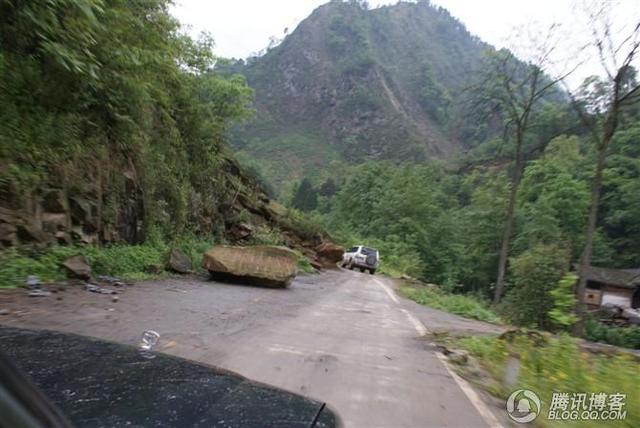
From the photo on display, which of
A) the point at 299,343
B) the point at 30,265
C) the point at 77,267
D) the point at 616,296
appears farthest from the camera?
the point at 616,296

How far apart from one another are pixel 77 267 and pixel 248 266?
5460 millimetres

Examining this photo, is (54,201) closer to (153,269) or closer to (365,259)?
(153,269)

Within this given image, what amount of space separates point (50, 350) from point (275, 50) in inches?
6193

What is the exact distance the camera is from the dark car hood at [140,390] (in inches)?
67.2

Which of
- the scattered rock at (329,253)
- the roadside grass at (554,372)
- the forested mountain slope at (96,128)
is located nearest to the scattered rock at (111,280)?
the forested mountain slope at (96,128)

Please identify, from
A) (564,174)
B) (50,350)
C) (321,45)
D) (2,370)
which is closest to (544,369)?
(50,350)

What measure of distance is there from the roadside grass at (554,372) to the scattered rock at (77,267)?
23.4ft

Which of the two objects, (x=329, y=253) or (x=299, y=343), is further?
(x=329, y=253)

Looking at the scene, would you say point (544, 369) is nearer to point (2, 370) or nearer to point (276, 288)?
point (2, 370)

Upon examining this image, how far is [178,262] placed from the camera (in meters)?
13.5

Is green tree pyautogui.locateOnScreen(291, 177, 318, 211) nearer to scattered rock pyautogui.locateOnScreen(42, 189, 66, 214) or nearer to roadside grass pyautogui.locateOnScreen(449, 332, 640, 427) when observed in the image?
scattered rock pyautogui.locateOnScreen(42, 189, 66, 214)

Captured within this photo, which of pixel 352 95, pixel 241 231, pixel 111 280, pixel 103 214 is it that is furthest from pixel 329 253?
pixel 352 95

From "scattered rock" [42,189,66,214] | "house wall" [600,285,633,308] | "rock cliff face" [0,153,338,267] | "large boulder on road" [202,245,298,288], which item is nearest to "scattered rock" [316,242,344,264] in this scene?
"rock cliff face" [0,153,338,267]

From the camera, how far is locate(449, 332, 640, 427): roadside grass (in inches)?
191
